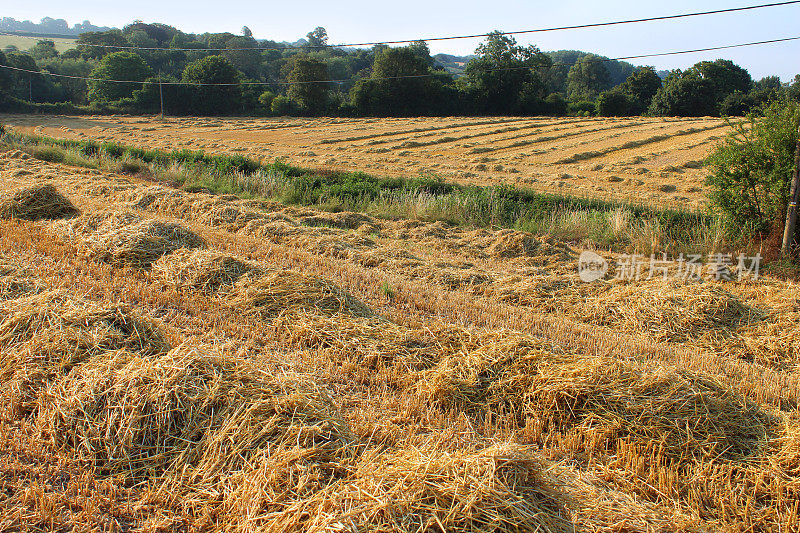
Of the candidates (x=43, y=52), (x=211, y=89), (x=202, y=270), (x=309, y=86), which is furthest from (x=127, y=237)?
(x=43, y=52)

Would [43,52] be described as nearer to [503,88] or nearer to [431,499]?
[503,88]

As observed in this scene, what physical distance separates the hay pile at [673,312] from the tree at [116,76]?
237 ft

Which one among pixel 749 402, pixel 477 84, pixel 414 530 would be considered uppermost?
pixel 477 84

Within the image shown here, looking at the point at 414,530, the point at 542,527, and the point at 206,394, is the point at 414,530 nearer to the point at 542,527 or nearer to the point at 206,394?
the point at 542,527

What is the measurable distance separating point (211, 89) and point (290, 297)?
212ft

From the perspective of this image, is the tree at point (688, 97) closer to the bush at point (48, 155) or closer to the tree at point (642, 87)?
the tree at point (642, 87)

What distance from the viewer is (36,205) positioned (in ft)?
33.7

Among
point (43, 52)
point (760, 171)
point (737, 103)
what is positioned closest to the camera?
point (760, 171)

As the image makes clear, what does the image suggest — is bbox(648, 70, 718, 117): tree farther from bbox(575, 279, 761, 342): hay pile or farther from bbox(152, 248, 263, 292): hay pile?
Answer: bbox(152, 248, 263, 292): hay pile

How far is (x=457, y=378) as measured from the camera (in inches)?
181

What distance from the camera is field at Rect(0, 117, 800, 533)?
2951 mm

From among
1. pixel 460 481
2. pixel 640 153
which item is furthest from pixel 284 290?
pixel 640 153

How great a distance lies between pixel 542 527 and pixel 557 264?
725 cm

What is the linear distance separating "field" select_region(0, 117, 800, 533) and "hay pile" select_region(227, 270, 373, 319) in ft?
0.10
